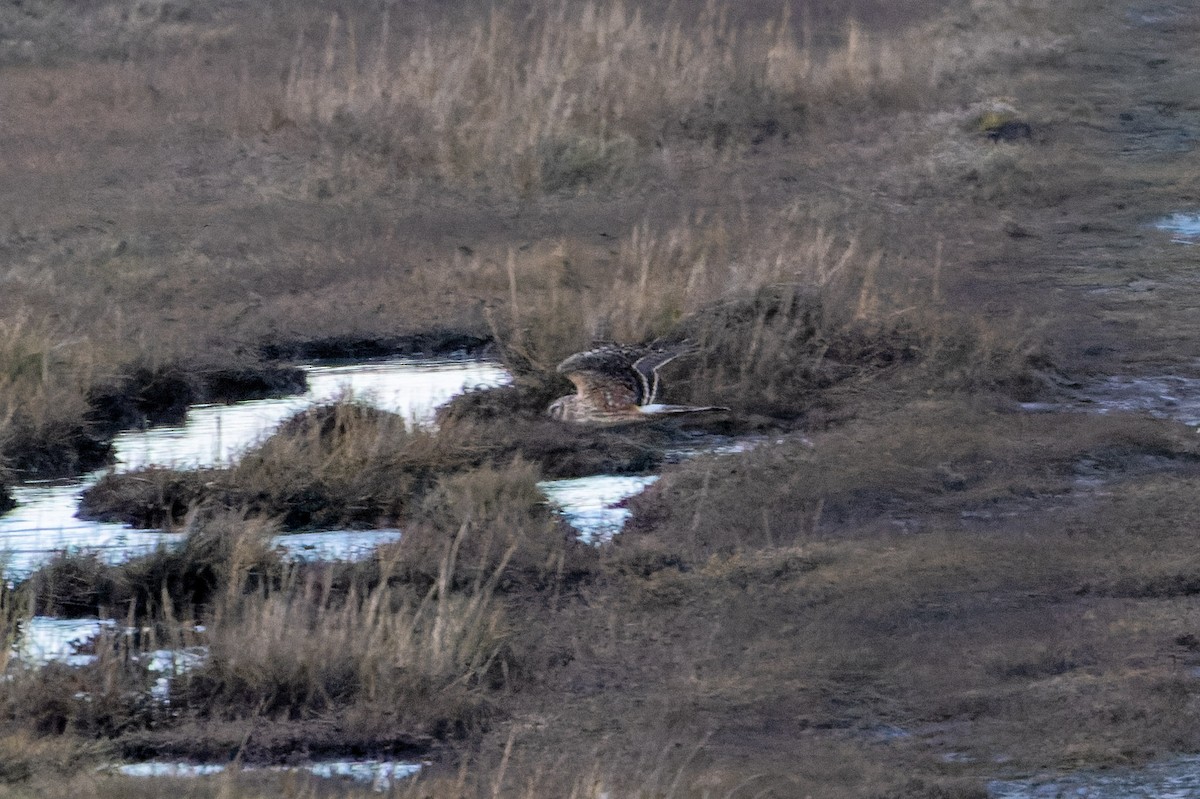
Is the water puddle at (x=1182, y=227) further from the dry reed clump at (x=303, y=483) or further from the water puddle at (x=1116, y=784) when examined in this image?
the water puddle at (x=1116, y=784)

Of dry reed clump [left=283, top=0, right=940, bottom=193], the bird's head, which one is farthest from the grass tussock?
dry reed clump [left=283, top=0, right=940, bottom=193]

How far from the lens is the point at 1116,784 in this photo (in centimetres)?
455

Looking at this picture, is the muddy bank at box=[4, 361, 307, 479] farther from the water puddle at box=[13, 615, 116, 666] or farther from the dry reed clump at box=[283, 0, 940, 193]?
the dry reed clump at box=[283, 0, 940, 193]

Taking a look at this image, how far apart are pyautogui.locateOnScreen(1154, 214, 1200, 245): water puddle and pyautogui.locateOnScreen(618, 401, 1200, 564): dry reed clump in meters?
4.05

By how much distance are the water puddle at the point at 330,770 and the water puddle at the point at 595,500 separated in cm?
193

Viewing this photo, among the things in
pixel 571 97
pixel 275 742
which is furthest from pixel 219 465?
pixel 571 97

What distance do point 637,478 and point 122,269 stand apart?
433 cm

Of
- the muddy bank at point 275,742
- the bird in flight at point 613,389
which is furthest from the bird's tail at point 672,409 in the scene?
the muddy bank at point 275,742

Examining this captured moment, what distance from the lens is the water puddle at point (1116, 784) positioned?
4.49 meters

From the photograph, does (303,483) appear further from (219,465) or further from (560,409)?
(560,409)

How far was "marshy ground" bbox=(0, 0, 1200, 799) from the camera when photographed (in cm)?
492

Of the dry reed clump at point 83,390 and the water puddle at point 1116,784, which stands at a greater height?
the dry reed clump at point 83,390

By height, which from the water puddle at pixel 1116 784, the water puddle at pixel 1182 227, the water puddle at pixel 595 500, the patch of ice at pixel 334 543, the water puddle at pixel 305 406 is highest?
the water puddle at pixel 1182 227

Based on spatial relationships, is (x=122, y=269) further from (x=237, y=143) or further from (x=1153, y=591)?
(x=1153, y=591)
